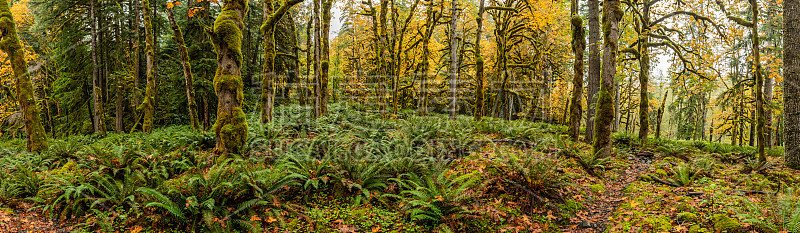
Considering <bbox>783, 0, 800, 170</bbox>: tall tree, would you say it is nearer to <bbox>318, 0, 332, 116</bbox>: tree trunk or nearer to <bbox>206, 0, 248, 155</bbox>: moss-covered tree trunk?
<bbox>206, 0, 248, 155</bbox>: moss-covered tree trunk

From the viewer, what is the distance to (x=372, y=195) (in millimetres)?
5457

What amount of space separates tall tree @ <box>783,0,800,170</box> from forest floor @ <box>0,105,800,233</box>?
21.0 inches

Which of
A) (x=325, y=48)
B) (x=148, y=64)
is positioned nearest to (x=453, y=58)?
(x=325, y=48)

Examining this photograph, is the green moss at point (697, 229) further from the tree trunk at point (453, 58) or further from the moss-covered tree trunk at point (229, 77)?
the tree trunk at point (453, 58)

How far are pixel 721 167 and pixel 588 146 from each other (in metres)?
2.84

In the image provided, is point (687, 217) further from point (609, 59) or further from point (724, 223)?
point (609, 59)

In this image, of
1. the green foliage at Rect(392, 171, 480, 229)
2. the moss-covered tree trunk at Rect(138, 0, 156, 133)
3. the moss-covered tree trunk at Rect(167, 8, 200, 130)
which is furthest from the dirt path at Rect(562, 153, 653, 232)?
the moss-covered tree trunk at Rect(138, 0, 156, 133)

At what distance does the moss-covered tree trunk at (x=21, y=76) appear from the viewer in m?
7.53

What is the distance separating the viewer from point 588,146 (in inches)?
376

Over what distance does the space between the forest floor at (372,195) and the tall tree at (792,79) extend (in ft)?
1.75

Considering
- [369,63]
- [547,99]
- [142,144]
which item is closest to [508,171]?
[142,144]

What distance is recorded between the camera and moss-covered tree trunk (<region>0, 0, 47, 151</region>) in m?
7.53

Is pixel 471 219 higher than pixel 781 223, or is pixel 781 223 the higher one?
pixel 781 223

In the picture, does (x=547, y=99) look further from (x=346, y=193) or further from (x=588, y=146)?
(x=346, y=193)
